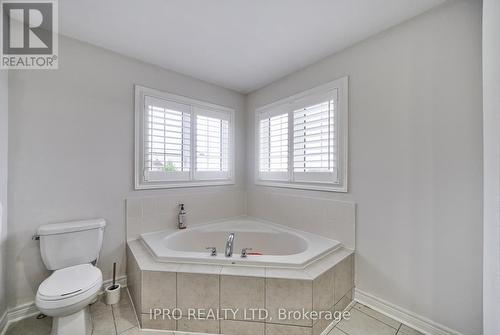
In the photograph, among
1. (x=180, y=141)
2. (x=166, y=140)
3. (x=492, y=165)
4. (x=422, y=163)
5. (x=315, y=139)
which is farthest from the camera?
(x=180, y=141)

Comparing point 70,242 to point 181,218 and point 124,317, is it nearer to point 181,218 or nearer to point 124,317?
point 124,317

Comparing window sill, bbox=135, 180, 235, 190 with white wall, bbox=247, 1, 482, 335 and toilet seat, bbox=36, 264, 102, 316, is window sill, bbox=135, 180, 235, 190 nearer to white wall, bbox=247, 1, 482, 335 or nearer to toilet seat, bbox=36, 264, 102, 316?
toilet seat, bbox=36, 264, 102, 316

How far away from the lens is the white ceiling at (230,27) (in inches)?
58.9

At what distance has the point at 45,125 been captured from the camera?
173 centimetres

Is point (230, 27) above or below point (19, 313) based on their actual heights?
above

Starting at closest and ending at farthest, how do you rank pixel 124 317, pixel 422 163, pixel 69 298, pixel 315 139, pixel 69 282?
1. pixel 69 298
2. pixel 69 282
3. pixel 422 163
4. pixel 124 317
5. pixel 315 139

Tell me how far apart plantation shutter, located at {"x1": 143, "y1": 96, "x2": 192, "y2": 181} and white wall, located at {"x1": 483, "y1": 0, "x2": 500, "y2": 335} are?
8.06 feet

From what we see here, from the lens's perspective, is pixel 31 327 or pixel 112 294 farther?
pixel 112 294

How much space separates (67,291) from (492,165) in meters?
2.57

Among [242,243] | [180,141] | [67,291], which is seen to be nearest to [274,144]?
[180,141]

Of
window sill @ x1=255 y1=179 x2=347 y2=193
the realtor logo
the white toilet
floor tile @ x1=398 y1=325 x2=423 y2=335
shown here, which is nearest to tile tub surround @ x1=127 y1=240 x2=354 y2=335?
the white toilet

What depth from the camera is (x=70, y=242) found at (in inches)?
66.7

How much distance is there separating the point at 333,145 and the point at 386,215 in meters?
0.76

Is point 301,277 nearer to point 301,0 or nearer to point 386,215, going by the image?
point 386,215
